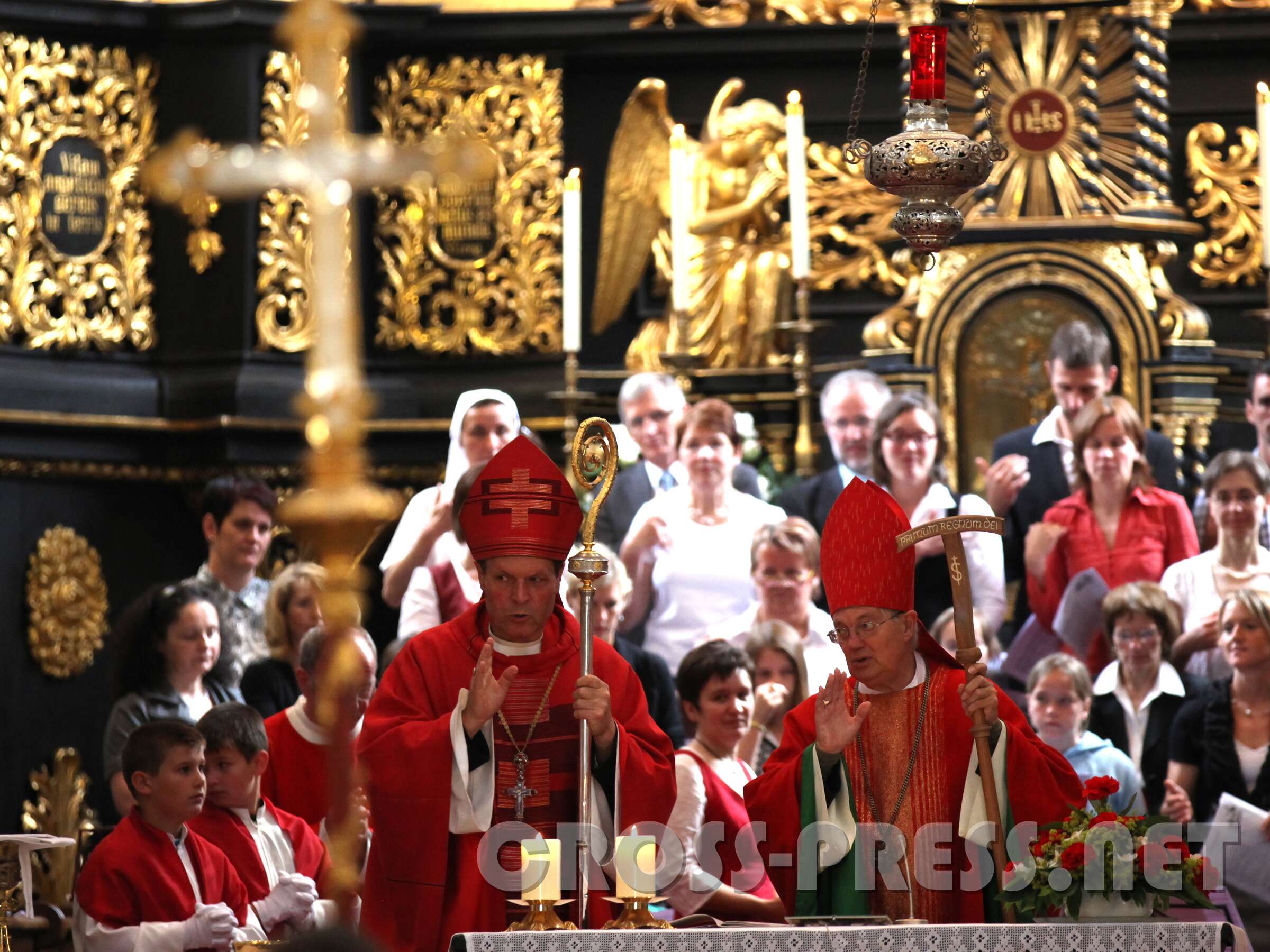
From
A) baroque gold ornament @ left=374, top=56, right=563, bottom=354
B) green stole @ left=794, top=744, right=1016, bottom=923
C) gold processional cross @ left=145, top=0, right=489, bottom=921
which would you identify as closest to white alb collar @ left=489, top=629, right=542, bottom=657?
green stole @ left=794, top=744, right=1016, bottom=923

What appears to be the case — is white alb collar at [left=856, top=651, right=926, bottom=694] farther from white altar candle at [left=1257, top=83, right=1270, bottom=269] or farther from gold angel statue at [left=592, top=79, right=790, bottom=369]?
gold angel statue at [left=592, top=79, right=790, bottom=369]

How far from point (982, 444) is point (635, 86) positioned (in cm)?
253

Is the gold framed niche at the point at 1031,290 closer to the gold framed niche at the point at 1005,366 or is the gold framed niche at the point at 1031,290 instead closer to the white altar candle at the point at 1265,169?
the gold framed niche at the point at 1005,366

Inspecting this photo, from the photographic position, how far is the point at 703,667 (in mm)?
6566

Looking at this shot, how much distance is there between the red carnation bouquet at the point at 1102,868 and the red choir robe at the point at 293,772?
251cm

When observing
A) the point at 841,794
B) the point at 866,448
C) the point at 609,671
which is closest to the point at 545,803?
the point at 609,671

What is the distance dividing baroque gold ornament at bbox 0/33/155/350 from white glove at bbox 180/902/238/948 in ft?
14.9

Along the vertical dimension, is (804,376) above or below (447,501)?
above

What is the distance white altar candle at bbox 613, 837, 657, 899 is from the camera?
499 cm

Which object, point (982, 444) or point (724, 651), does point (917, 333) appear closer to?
point (982, 444)

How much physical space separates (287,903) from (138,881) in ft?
1.42

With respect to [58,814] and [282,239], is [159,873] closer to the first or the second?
[58,814]

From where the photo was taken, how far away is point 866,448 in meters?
8.53

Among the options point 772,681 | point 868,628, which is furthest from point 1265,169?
point 868,628
